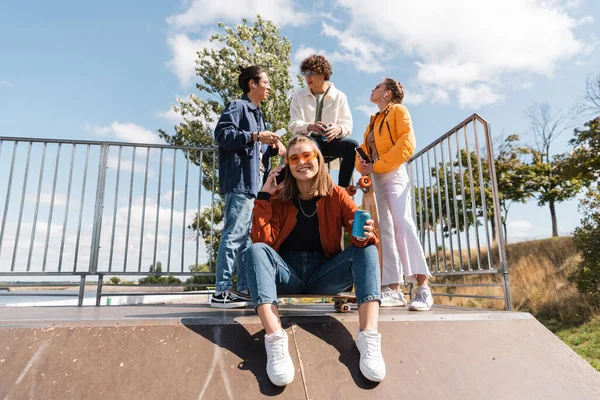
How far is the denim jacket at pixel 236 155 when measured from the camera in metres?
3.41

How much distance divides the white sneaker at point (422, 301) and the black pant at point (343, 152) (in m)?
1.33

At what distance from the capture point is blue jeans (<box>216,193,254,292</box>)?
10.7 ft

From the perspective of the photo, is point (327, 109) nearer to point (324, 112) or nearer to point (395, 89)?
point (324, 112)

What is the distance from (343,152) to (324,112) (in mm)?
453

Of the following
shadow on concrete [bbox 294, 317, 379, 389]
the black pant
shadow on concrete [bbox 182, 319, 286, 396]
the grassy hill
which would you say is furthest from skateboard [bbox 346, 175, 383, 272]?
the grassy hill

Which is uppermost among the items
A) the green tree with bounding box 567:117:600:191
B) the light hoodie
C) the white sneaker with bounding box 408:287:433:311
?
the green tree with bounding box 567:117:600:191

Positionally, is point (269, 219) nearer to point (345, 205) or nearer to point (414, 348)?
point (345, 205)

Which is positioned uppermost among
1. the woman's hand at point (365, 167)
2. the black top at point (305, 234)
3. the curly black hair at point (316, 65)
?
the curly black hair at point (316, 65)

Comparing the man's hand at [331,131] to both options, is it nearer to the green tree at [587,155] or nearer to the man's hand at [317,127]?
the man's hand at [317,127]

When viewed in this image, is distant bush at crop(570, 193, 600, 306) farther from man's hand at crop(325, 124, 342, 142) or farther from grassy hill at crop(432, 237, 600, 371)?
man's hand at crop(325, 124, 342, 142)

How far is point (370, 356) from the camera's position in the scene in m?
1.97

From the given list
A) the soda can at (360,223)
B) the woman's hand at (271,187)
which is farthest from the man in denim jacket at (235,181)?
the soda can at (360,223)

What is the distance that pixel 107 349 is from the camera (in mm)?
2070

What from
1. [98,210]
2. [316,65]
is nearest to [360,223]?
[316,65]
